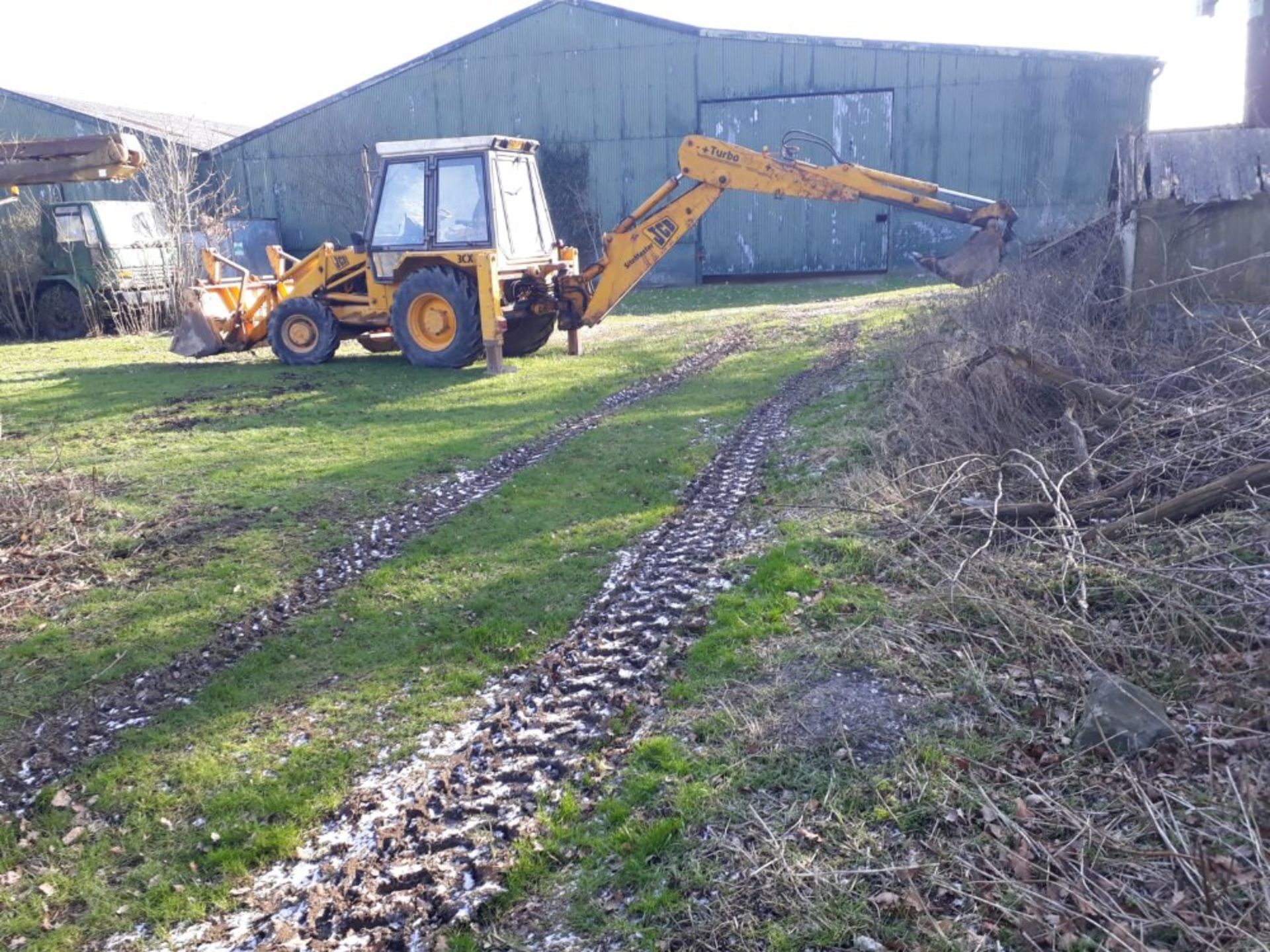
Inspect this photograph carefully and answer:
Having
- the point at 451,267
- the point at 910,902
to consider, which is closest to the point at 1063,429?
the point at 910,902

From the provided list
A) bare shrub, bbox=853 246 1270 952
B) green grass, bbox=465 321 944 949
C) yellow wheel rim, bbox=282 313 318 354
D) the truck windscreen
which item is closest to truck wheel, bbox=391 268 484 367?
yellow wheel rim, bbox=282 313 318 354

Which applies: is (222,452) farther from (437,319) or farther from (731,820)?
(731,820)

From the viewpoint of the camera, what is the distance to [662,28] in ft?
84.1

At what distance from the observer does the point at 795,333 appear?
15.7 m

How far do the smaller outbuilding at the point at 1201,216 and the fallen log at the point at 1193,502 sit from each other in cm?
406

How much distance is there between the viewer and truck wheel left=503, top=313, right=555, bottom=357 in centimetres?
1438

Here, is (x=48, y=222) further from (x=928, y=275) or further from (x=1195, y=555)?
(x=1195, y=555)

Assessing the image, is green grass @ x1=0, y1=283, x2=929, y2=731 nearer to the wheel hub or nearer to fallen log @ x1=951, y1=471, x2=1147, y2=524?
the wheel hub

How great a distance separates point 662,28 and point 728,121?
3022mm

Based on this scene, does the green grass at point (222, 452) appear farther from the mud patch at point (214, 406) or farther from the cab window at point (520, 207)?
the cab window at point (520, 207)

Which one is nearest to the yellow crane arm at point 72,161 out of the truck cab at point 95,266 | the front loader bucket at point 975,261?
the front loader bucket at point 975,261

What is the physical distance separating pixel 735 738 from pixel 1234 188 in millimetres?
7680

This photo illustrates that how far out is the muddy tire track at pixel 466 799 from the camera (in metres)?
3.18

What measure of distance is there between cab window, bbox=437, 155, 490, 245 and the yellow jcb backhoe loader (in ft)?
0.06
